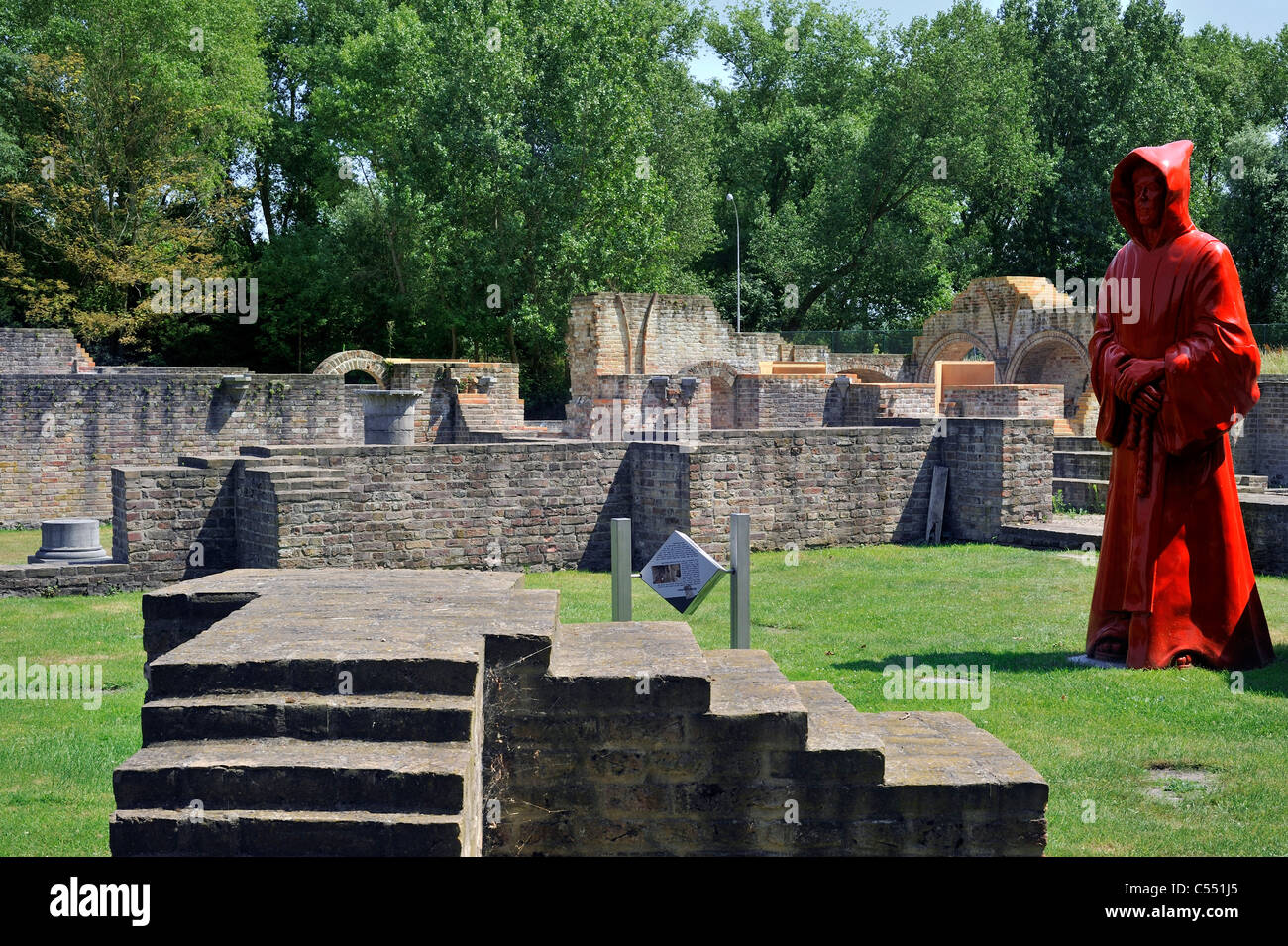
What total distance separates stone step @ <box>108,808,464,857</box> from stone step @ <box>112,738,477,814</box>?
0.13 ft

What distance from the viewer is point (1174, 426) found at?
8.30 meters

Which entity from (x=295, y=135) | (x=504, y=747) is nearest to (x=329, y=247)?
(x=295, y=135)

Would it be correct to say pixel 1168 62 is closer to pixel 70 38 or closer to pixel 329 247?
pixel 329 247

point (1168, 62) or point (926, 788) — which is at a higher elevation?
point (1168, 62)

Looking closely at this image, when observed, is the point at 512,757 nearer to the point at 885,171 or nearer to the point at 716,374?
the point at 716,374

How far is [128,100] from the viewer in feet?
104

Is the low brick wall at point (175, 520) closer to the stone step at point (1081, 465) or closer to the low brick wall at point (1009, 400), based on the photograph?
the stone step at point (1081, 465)

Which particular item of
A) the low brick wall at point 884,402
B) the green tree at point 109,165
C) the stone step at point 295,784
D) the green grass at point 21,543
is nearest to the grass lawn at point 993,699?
the stone step at point 295,784

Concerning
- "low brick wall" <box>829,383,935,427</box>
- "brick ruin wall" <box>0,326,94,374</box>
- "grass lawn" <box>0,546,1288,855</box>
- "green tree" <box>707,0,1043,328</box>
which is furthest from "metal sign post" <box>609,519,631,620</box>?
"green tree" <box>707,0,1043,328</box>

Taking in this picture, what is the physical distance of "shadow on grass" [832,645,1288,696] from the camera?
827cm

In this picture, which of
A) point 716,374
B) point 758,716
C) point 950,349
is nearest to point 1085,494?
point 716,374

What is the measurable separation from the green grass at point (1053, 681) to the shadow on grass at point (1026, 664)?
0.02m

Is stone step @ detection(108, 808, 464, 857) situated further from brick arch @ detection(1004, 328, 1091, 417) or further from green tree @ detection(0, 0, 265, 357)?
green tree @ detection(0, 0, 265, 357)
